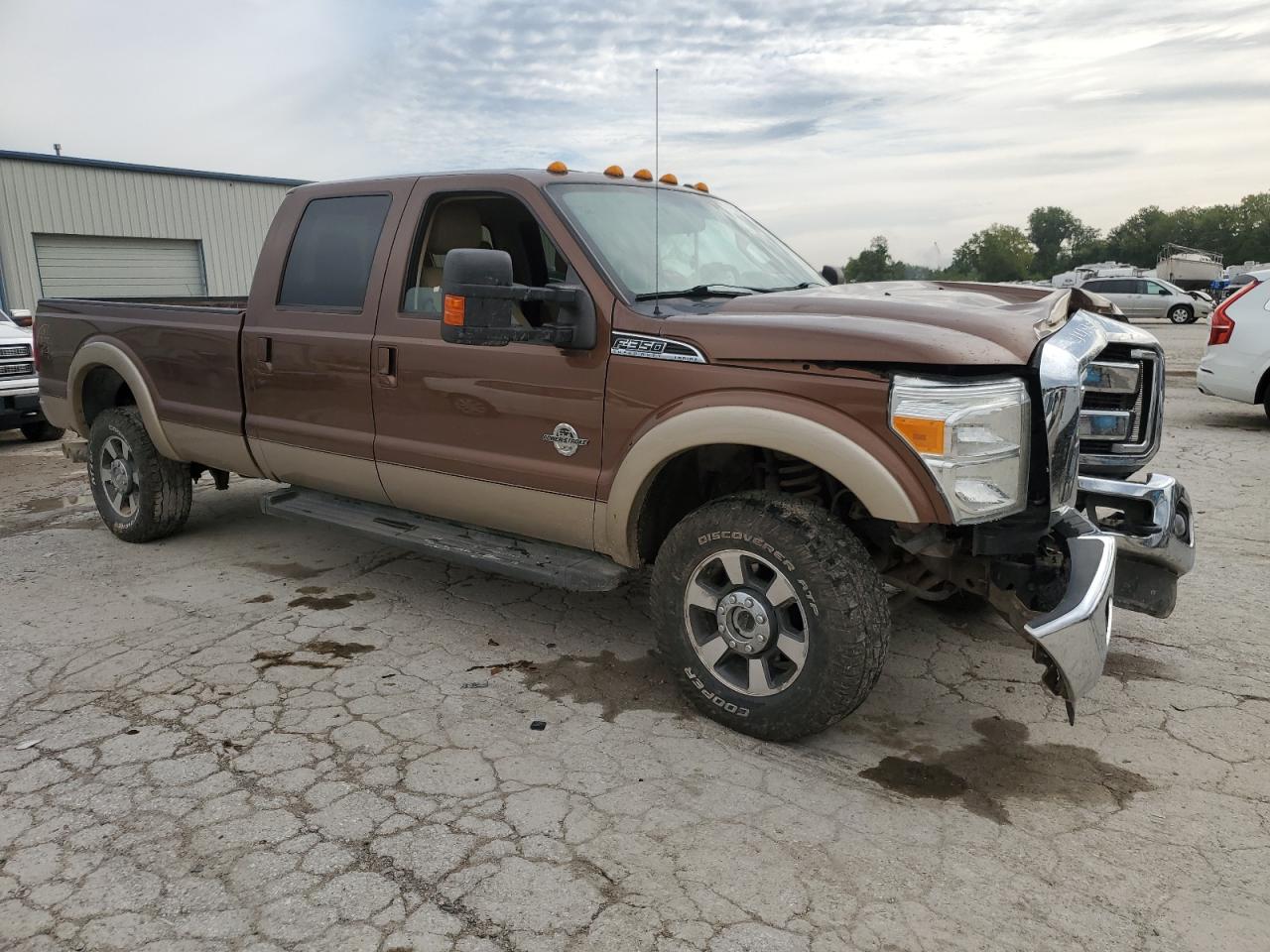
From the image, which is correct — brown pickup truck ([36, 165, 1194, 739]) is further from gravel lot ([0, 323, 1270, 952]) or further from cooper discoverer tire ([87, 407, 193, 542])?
cooper discoverer tire ([87, 407, 193, 542])

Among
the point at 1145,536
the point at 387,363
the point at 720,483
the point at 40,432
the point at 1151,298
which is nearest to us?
the point at 1145,536

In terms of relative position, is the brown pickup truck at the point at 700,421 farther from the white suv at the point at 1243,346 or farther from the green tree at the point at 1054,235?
the green tree at the point at 1054,235

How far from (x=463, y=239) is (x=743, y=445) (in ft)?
5.58

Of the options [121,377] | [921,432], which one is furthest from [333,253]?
[921,432]

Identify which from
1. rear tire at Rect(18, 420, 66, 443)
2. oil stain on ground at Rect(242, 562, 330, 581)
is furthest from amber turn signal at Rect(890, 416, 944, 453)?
rear tire at Rect(18, 420, 66, 443)

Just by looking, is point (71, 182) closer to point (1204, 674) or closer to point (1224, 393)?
point (1224, 393)

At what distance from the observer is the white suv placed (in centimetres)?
907

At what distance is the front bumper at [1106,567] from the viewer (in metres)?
2.84

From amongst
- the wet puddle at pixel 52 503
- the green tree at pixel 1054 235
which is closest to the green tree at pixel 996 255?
the green tree at pixel 1054 235

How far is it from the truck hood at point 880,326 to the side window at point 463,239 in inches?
41.3

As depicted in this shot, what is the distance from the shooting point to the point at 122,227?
2078cm

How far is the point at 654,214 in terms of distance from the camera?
4.19m

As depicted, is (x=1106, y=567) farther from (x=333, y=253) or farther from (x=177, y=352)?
(x=177, y=352)

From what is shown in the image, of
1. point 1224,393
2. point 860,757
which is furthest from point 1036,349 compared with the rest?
point 1224,393
